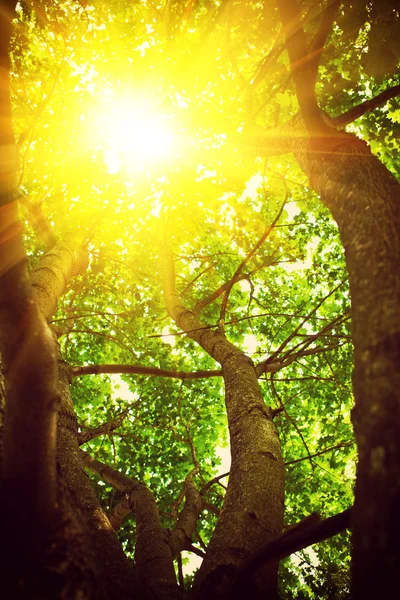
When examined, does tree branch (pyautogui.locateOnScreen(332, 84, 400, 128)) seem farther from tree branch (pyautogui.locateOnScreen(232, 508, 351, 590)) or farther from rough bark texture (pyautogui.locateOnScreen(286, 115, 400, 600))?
tree branch (pyautogui.locateOnScreen(232, 508, 351, 590))

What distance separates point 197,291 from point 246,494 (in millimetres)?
6190

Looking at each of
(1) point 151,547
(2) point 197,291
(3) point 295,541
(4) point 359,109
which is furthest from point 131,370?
(2) point 197,291

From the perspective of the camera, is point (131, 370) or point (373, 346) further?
point (131, 370)

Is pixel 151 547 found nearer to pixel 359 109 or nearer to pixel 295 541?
pixel 295 541

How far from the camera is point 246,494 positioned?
193 centimetres

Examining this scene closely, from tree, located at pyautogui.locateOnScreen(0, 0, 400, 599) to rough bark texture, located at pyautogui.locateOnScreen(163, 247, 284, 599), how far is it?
0.04 ft

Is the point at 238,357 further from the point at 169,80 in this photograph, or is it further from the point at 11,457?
the point at 169,80

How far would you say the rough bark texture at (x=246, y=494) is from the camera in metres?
1.53

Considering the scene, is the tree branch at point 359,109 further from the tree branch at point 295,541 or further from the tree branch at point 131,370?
the tree branch at point 131,370

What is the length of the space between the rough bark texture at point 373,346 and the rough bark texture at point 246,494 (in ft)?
2.80

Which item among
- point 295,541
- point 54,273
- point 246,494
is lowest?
point 295,541

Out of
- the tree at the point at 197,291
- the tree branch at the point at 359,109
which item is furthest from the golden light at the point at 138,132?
the tree branch at the point at 359,109

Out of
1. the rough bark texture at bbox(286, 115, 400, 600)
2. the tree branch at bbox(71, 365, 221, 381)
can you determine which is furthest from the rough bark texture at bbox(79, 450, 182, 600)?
the rough bark texture at bbox(286, 115, 400, 600)

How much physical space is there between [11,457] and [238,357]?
8.39ft
